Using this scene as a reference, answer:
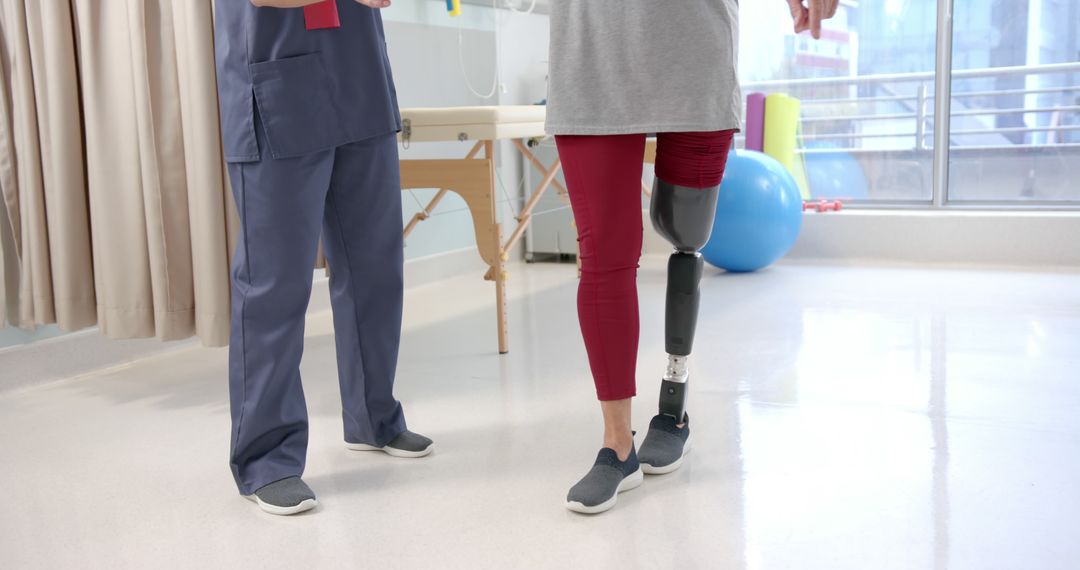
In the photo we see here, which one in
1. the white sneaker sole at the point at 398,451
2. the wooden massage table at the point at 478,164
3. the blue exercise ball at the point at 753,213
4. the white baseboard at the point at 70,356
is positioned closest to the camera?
the white sneaker sole at the point at 398,451

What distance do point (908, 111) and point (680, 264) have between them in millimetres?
4656

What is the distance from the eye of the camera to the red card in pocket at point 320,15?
1.50 meters

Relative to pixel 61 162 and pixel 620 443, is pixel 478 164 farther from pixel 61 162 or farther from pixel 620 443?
pixel 620 443

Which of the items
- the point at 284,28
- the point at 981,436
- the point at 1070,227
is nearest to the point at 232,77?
the point at 284,28

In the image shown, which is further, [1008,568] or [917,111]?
[917,111]

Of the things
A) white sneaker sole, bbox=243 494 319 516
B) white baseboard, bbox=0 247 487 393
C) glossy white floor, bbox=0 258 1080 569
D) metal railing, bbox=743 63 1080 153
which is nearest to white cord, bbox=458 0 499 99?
glossy white floor, bbox=0 258 1080 569

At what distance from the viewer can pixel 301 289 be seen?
1576 mm

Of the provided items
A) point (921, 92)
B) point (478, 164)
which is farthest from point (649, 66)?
point (921, 92)

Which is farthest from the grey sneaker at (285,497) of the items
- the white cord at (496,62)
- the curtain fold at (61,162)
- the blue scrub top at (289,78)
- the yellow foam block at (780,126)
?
the yellow foam block at (780,126)

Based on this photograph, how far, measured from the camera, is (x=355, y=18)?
159cm

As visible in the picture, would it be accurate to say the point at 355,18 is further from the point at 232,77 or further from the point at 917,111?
the point at 917,111

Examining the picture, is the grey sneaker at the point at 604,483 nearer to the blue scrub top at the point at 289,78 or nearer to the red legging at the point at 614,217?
the red legging at the point at 614,217

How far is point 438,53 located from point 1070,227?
239cm

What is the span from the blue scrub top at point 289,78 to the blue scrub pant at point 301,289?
3 cm
